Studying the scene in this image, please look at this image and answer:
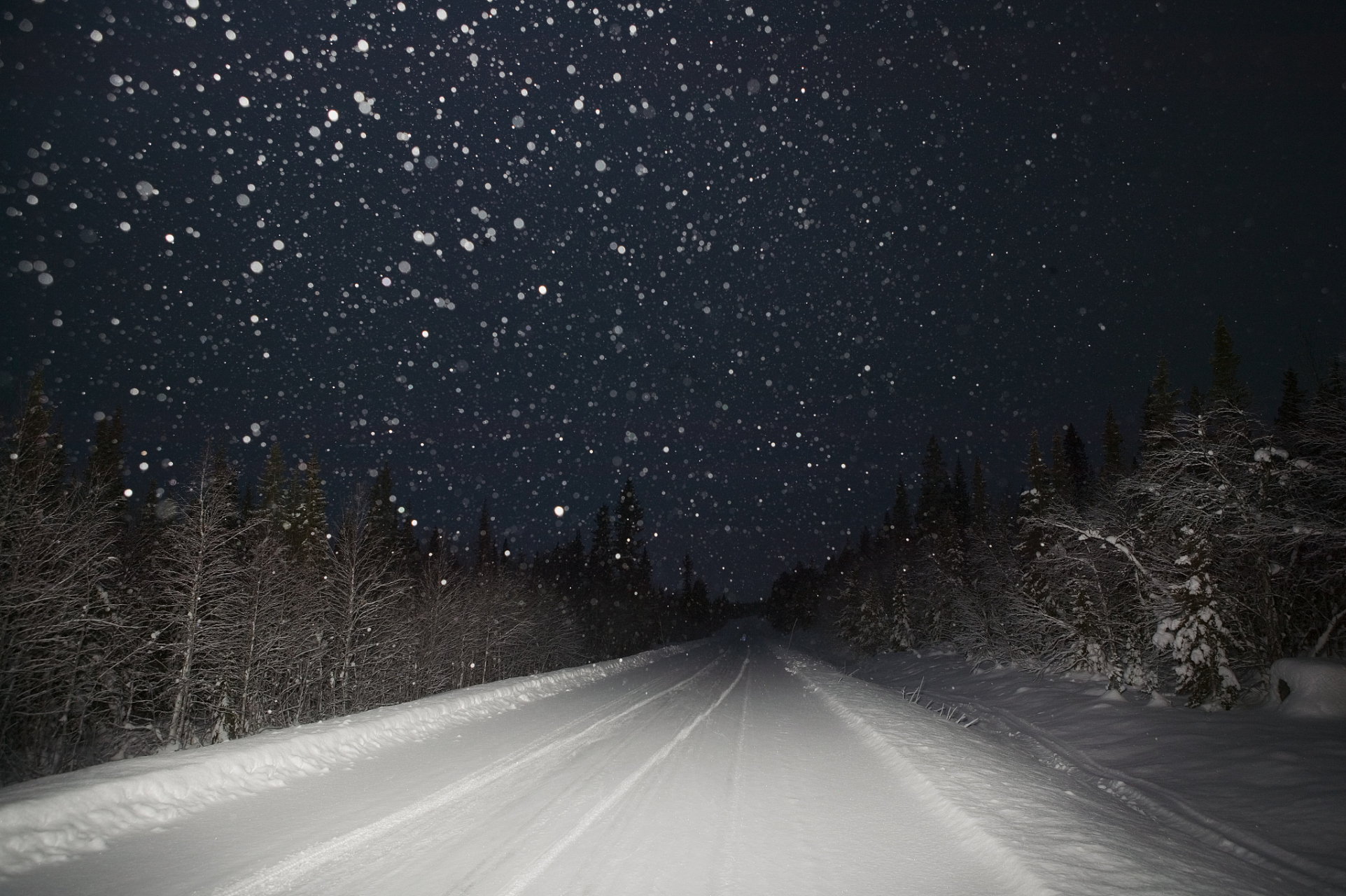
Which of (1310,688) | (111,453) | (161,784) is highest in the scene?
(111,453)

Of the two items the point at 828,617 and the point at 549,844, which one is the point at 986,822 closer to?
the point at 549,844

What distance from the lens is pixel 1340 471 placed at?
12312mm

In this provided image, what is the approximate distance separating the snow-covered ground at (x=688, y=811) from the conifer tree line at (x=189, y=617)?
9.75 meters

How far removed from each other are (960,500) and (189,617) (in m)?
74.7

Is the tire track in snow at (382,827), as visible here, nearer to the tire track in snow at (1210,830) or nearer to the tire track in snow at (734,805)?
the tire track in snow at (734,805)

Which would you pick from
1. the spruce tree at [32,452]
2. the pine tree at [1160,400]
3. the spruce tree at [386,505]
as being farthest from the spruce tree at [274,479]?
the pine tree at [1160,400]

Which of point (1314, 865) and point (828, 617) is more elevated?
point (1314, 865)

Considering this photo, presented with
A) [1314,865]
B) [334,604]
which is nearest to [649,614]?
[334,604]

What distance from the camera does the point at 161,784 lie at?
7000 millimetres

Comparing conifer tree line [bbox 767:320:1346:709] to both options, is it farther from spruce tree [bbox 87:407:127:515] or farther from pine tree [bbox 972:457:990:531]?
spruce tree [bbox 87:407:127:515]

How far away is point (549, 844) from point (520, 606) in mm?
40242

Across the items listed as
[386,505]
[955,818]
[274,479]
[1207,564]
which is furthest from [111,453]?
[1207,564]

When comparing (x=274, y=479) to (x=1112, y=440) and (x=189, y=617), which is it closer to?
(x=189, y=617)

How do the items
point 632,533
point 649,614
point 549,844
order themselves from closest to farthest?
point 549,844 < point 632,533 < point 649,614
